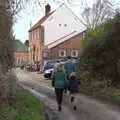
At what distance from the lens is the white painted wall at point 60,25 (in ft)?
271

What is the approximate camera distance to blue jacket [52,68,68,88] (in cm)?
1834

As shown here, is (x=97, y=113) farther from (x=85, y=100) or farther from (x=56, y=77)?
(x=85, y=100)

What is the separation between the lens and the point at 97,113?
1720cm

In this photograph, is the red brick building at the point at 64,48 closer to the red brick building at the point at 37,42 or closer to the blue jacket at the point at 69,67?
the red brick building at the point at 37,42

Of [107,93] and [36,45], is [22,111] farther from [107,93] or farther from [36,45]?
[36,45]

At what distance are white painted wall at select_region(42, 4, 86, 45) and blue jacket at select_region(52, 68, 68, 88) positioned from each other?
63.0m

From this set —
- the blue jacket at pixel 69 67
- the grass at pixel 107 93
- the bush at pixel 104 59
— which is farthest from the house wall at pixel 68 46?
the blue jacket at pixel 69 67

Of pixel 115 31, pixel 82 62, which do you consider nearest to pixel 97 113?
pixel 115 31

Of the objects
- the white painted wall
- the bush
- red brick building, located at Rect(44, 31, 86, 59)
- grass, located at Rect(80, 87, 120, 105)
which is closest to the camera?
grass, located at Rect(80, 87, 120, 105)

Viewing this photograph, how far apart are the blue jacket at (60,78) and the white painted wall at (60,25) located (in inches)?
2480

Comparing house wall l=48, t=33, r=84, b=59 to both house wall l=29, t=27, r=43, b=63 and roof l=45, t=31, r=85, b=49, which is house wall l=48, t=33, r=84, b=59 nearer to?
roof l=45, t=31, r=85, b=49

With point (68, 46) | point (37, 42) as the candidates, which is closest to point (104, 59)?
point (68, 46)

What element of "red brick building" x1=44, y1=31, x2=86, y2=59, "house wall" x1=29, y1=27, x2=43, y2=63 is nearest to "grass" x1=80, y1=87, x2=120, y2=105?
"red brick building" x1=44, y1=31, x2=86, y2=59

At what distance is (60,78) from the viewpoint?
18.4 metres
